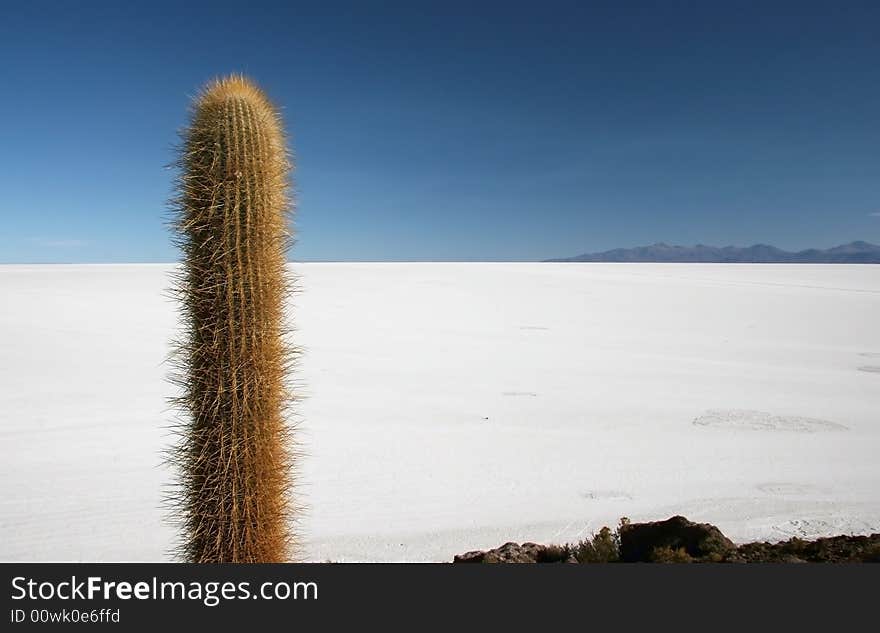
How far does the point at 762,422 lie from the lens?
1055cm

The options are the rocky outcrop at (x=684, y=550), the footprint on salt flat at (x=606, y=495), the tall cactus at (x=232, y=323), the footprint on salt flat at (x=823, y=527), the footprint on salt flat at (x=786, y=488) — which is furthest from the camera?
the footprint on salt flat at (x=786, y=488)

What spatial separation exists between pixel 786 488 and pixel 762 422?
3277 millimetres

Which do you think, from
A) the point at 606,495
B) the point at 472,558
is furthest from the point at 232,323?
the point at 606,495

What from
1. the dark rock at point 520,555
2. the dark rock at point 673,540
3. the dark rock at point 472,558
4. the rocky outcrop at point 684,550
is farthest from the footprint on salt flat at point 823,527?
the dark rock at point 472,558

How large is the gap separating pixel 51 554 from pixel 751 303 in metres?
30.6

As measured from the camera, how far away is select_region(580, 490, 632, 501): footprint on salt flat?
24.0ft

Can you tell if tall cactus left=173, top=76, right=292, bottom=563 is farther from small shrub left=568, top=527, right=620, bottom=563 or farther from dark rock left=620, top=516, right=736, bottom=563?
dark rock left=620, top=516, right=736, bottom=563

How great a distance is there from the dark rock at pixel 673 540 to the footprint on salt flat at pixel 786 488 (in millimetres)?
3045

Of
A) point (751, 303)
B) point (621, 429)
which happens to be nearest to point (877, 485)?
point (621, 429)

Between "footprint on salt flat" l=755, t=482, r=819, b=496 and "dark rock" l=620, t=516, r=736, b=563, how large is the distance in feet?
9.99

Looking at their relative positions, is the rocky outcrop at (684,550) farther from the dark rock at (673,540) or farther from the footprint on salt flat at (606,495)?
the footprint on salt flat at (606,495)

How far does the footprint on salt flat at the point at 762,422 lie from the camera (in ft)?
33.5

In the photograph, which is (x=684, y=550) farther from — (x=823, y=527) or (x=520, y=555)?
(x=823, y=527)

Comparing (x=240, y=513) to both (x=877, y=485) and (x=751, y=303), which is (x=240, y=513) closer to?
(x=877, y=485)
